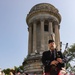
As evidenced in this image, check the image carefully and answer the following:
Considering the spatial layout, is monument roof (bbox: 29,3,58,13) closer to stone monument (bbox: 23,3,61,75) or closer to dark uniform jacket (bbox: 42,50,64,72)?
stone monument (bbox: 23,3,61,75)

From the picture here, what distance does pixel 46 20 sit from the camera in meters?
35.5

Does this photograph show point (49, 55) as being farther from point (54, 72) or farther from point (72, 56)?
point (72, 56)

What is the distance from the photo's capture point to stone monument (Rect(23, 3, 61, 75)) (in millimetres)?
32719

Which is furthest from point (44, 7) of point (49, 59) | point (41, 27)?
point (49, 59)

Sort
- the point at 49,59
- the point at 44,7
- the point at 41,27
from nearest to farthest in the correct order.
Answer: the point at 49,59 → the point at 41,27 → the point at 44,7

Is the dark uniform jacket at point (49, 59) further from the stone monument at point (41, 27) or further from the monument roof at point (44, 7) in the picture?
the monument roof at point (44, 7)

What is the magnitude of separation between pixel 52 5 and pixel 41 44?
8.60 m

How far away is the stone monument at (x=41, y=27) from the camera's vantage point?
32719mm

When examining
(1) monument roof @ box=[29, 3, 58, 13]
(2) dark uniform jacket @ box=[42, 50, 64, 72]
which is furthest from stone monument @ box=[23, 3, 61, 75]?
(2) dark uniform jacket @ box=[42, 50, 64, 72]

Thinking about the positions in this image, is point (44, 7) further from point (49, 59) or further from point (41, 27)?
point (49, 59)

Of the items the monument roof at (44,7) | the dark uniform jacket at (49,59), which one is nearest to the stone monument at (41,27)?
the monument roof at (44,7)

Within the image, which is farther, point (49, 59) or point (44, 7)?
point (44, 7)

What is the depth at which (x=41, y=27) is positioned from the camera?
3412 centimetres

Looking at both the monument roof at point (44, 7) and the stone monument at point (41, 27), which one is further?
the monument roof at point (44, 7)
